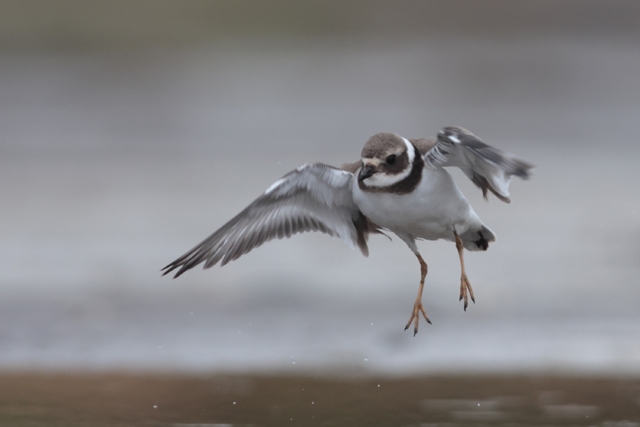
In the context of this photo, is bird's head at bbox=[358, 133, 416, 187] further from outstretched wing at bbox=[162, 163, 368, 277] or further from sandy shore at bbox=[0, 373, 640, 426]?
sandy shore at bbox=[0, 373, 640, 426]

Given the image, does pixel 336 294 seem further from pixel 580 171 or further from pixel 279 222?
pixel 580 171

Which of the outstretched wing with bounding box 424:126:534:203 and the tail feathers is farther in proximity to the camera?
the tail feathers

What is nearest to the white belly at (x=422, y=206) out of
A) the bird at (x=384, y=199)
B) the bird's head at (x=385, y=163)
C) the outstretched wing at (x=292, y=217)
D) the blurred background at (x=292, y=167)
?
the bird at (x=384, y=199)

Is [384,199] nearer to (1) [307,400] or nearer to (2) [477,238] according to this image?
(2) [477,238]

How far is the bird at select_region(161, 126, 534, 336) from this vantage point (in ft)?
21.2

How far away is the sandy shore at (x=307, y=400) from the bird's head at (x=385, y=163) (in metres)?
2.14

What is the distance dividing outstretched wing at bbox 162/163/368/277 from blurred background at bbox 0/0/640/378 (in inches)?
84.8

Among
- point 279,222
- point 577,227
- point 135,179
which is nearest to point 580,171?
point 577,227

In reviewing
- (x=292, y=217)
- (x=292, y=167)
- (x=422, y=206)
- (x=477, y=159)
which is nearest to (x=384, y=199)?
(x=422, y=206)

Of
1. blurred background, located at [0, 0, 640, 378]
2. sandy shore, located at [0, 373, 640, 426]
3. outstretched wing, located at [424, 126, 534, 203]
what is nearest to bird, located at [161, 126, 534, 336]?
outstretched wing, located at [424, 126, 534, 203]

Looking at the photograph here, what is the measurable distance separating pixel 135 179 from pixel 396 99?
282 inches

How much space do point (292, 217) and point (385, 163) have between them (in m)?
1.27

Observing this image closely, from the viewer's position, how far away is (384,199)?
21.4ft

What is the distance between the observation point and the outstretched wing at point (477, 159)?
564 centimetres
